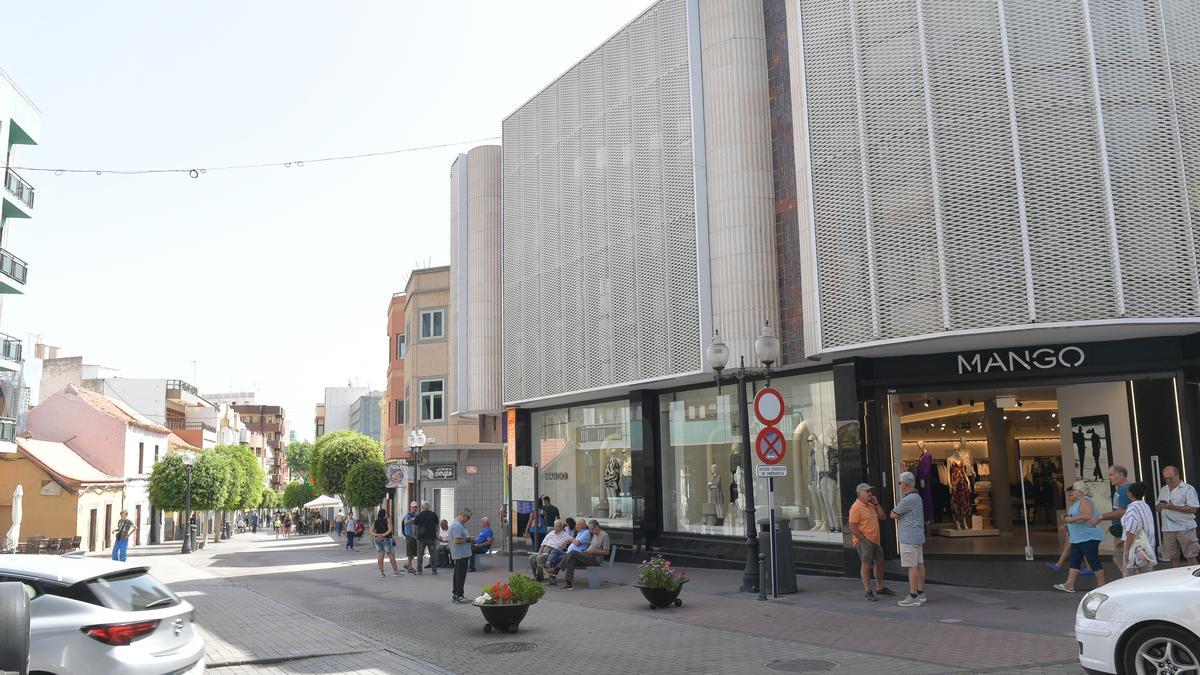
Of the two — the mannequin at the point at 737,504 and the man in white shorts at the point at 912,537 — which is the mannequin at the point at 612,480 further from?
the man in white shorts at the point at 912,537

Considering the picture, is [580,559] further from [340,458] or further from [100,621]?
[340,458]

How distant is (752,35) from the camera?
1916 cm

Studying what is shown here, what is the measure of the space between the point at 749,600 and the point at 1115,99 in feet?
31.7

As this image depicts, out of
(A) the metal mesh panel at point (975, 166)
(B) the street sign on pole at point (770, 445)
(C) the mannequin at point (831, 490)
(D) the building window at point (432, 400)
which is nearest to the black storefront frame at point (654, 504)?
(C) the mannequin at point (831, 490)

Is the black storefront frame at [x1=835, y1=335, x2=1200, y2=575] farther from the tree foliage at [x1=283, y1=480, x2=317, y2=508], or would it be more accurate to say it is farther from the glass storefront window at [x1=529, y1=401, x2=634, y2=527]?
the tree foliage at [x1=283, y1=480, x2=317, y2=508]

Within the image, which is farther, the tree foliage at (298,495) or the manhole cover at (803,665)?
the tree foliage at (298,495)

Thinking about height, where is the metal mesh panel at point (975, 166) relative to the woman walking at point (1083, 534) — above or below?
above

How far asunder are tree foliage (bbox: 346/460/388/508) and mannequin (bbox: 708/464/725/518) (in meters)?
A: 28.3

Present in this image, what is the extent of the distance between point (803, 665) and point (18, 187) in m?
39.2

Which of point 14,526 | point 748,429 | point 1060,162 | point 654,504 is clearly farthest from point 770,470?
point 14,526

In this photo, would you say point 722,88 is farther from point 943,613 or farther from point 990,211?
point 943,613

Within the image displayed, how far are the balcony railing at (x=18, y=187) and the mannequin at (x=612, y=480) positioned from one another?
2786 centimetres

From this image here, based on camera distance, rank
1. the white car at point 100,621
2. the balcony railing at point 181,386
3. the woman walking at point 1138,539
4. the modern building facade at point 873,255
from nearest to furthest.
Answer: the white car at point 100,621, the woman walking at point 1138,539, the modern building facade at point 873,255, the balcony railing at point 181,386

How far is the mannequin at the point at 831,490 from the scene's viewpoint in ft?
58.3
